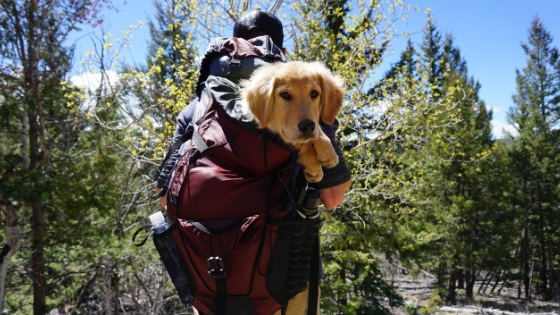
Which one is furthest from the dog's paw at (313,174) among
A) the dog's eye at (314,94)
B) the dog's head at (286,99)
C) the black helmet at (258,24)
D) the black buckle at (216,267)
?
the black helmet at (258,24)

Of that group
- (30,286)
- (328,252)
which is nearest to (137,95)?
(328,252)

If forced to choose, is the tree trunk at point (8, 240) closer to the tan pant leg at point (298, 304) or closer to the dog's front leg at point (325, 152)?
the tan pant leg at point (298, 304)

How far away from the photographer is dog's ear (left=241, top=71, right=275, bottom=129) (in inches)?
52.4

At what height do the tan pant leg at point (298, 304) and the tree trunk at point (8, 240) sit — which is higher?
the tan pant leg at point (298, 304)

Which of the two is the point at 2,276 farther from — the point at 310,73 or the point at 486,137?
the point at 486,137

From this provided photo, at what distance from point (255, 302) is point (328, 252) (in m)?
7.13

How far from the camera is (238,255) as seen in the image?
1.36 m

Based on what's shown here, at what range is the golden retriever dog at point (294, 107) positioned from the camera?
1.32 metres

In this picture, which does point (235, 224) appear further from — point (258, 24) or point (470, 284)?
point (470, 284)

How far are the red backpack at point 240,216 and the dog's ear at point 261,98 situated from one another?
0.04 metres

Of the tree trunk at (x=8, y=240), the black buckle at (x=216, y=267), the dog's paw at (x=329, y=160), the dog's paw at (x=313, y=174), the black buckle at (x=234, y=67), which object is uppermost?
the black buckle at (x=234, y=67)

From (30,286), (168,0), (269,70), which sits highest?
(168,0)

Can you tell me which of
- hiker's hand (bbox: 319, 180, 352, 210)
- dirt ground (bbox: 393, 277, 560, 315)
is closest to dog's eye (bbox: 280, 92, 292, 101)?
hiker's hand (bbox: 319, 180, 352, 210)

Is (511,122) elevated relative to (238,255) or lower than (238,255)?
elevated
